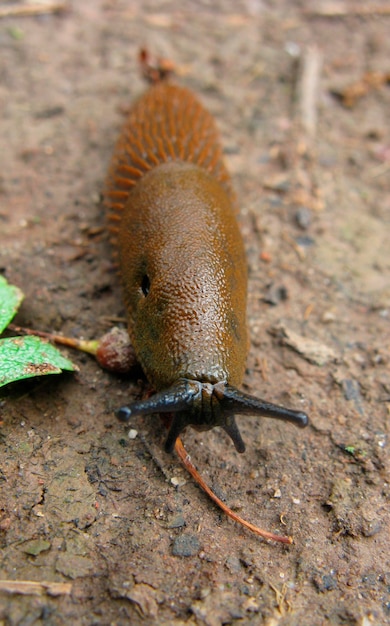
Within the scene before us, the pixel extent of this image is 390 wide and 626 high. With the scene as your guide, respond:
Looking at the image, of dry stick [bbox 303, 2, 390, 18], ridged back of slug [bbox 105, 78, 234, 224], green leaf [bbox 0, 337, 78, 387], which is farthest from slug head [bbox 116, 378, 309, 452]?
dry stick [bbox 303, 2, 390, 18]

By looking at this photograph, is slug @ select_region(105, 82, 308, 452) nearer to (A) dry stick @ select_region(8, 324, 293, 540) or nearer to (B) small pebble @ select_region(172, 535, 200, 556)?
(A) dry stick @ select_region(8, 324, 293, 540)

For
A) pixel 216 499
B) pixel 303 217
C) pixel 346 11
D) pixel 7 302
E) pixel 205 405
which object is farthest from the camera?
pixel 346 11

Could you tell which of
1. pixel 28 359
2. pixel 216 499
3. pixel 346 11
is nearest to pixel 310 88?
pixel 346 11

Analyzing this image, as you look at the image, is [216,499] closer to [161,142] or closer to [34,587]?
[34,587]

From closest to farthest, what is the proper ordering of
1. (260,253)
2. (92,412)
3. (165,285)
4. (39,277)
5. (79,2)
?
(165,285) < (92,412) < (39,277) < (260,253) < (79,2)

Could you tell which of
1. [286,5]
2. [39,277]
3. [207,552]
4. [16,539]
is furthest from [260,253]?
[286,5]

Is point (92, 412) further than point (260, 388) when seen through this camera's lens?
No

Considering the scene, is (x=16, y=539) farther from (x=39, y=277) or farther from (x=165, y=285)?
(x=39, y=277)
